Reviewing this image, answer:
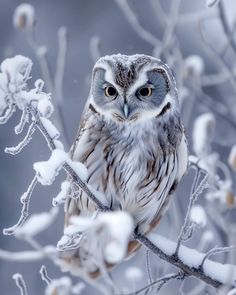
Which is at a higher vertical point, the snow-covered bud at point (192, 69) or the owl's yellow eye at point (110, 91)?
the snow-covered bud at point (192, 69)

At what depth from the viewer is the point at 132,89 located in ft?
10.5

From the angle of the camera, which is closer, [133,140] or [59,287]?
[59,287]

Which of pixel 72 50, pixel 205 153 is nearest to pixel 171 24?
pixel 205 153

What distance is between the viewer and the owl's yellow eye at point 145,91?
10.9 ft

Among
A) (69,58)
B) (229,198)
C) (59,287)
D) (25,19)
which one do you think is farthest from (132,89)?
(69,58)

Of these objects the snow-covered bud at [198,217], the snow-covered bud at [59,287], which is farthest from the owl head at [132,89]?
the snow-covered bud at [59,287]

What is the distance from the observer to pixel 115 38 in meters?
11.0

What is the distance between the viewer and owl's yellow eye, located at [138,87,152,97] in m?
3.31

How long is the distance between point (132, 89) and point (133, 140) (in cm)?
24

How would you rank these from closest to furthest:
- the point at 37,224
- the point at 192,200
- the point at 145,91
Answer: the point at 37,224
the point at 192,200
the point at 145,91

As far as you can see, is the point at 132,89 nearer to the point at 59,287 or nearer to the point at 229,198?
the point at 229,198

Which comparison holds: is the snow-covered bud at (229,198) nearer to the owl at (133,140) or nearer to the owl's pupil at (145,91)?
the owl at (133,140)

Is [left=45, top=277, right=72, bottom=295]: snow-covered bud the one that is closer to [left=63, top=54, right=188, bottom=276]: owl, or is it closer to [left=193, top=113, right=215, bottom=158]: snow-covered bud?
[left=193, top=113, right=215, bottom=158]: snow-covered bud

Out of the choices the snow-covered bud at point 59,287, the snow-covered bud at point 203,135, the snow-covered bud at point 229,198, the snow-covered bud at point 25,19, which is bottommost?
the snow-covered bud at point 59,287
